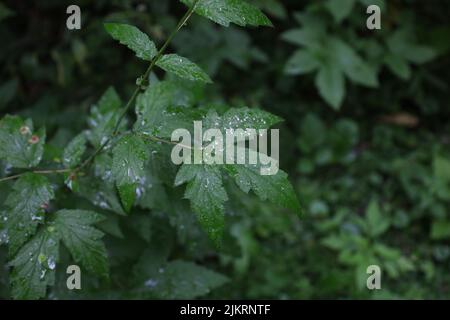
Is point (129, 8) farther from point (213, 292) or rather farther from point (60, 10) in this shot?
point (213, 292)

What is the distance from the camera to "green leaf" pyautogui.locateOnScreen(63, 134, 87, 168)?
6.81ft

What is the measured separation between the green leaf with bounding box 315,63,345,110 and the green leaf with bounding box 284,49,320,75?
7cm

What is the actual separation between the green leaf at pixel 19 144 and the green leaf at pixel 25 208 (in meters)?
0.13

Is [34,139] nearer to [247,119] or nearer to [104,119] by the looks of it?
[104,119]

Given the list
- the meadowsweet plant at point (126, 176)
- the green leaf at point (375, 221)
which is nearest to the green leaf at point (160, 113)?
the meadowsweet plant at point (126, 176)

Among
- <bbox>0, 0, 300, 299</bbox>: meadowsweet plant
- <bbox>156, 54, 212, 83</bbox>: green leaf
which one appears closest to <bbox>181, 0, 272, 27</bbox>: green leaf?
<bbox>0, 0, 300, 299</bbox>: meadowsweet plant

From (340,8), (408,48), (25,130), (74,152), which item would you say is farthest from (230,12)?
(408,48)

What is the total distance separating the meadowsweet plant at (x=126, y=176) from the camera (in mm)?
1681

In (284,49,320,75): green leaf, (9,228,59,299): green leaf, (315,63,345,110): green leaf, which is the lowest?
(9,228,59,299): green leaf

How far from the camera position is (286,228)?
362 centimetres

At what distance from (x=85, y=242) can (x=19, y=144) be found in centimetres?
48

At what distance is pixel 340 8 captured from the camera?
11.9ft

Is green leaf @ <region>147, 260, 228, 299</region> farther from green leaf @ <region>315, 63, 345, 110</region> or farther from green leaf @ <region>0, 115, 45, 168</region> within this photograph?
green leaf @ <region>315, 63, 345, 110</region>
